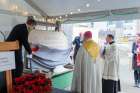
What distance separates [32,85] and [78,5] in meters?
3.81

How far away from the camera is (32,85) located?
4.66 feet

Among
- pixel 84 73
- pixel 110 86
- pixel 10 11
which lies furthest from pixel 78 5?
pixel 84 73

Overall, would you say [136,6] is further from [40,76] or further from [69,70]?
[40,76]

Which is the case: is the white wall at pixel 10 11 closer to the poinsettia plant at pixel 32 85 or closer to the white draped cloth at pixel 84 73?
the white draped cloth at pixel 84 73

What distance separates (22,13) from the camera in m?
5.02

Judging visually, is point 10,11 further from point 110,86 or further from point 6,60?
point 6,60

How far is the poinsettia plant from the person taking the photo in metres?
1.41

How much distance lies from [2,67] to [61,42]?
361cm

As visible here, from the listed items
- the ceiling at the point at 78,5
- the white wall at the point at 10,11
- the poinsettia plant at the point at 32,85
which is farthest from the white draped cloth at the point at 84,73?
the white wall at the point at 10,11

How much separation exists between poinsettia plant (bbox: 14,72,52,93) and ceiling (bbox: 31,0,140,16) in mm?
3367

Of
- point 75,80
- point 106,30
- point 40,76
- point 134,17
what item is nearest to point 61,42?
point 106,30

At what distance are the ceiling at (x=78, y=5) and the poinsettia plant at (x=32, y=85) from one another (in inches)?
133

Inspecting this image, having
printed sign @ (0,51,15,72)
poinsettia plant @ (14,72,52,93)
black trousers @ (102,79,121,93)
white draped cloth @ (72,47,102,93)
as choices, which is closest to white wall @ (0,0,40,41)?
white draped cloth @ (72,47,102,93)

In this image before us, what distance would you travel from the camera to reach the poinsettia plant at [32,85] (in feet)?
4.62
